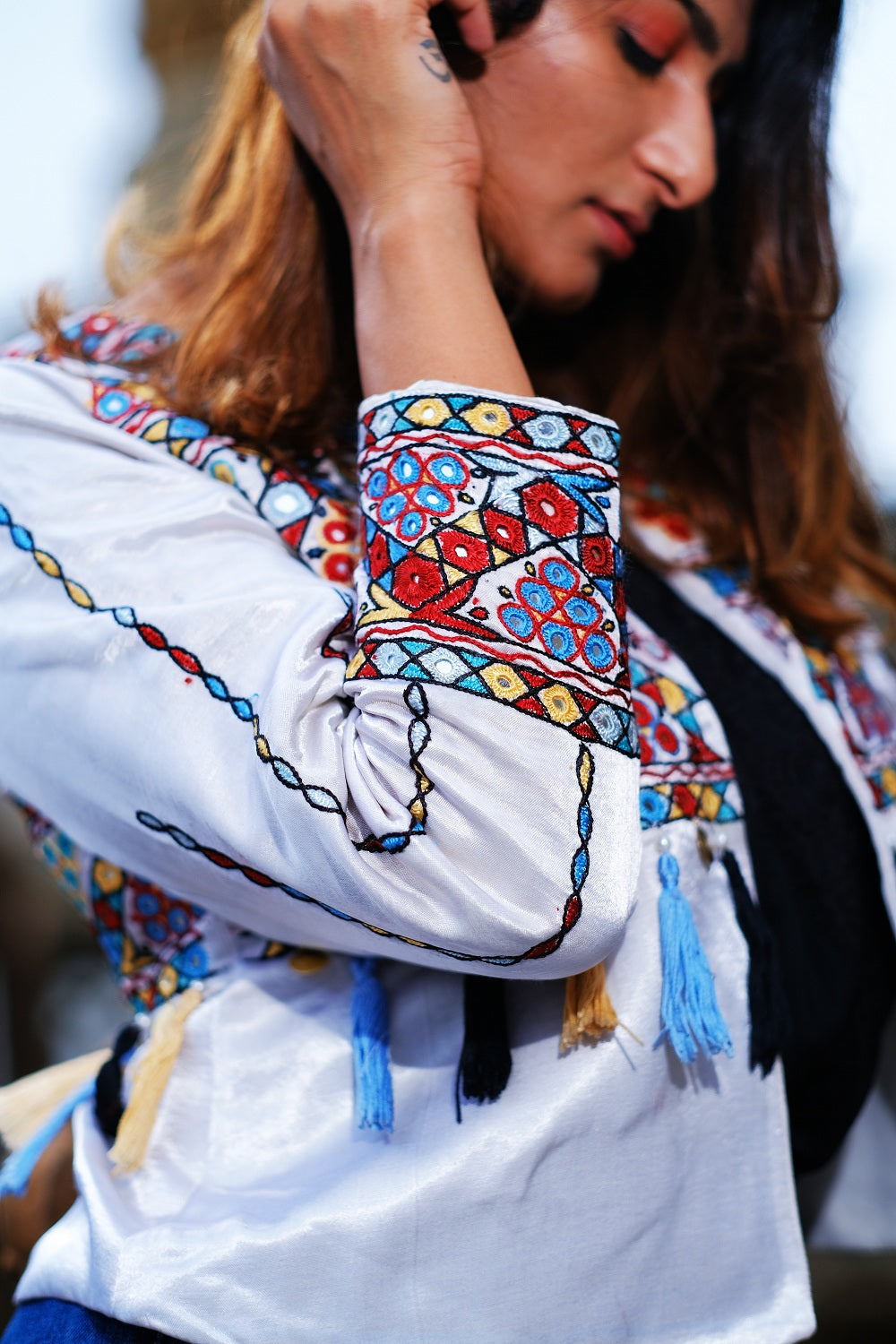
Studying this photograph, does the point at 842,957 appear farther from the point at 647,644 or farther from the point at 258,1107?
the point at 258,1107

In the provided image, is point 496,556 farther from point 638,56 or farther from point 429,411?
point 638,56

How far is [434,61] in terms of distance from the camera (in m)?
0.86

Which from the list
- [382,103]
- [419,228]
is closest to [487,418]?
[419,228]

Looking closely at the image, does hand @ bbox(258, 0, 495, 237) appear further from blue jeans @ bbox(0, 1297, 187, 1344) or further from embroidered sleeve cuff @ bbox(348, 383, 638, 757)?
blue jeans @ bbox(0, 1297, 187, 1344)

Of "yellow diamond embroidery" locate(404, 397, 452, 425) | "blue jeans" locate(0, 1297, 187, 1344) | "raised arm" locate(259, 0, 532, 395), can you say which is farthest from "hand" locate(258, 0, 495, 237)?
"blue jeans" locate(0, 1297, 187, 1344)

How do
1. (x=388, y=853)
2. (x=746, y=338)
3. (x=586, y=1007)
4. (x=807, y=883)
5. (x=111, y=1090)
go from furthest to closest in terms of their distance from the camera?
(x=746, y=338) < (x=807, y=883) < (x=111, y=1090) < (x=586, y=1007) < (x=388, y=853)

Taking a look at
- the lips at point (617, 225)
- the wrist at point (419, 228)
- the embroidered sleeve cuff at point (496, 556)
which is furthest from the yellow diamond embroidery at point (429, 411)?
the lips at point (617, 225)

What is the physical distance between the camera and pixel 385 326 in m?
0.81

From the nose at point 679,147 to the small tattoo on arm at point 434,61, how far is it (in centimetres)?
23

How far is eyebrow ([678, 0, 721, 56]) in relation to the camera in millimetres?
1031

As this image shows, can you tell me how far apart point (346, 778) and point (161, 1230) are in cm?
33

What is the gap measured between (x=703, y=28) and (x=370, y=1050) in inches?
34.7

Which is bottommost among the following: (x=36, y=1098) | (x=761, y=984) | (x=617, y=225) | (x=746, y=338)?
(x=36, y=1098)

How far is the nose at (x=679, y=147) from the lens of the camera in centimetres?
103
